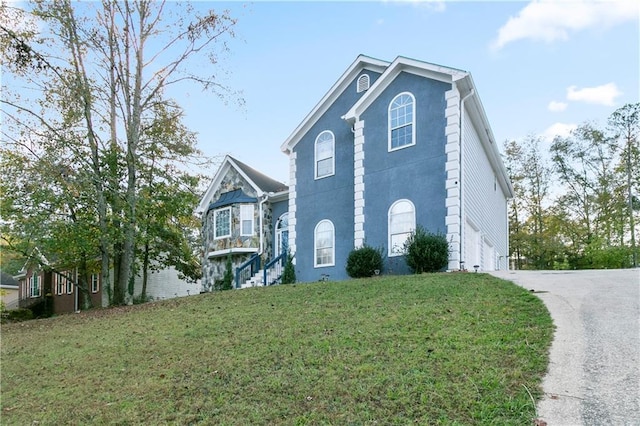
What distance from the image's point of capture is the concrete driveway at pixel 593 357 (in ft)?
13.1

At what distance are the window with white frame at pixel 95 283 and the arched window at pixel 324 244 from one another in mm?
17691

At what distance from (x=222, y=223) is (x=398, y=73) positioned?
34.3ft

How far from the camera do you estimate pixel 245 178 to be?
2030cm

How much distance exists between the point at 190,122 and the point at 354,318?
14.2 m

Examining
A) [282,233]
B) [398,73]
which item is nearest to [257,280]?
[282,233]

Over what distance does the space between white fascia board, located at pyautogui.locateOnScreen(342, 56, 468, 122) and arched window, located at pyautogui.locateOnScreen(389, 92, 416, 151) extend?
2.15 feet

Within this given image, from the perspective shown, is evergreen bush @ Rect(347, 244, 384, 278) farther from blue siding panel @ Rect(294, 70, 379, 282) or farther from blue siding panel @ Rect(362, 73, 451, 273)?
blue siding panel @ Rect(294, 70, 379, 282)

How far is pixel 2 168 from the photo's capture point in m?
Result: 15.9

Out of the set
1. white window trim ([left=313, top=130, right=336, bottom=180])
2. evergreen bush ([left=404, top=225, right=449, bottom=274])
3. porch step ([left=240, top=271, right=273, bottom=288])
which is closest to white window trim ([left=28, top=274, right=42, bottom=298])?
porch step ([left=240, top=271, right=273, bottom=288])

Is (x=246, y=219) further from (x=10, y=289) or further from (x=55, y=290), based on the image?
(x=10, y=289)

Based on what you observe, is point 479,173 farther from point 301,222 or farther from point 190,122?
point 190,122

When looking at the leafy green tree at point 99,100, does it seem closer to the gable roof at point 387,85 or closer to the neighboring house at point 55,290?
the gable roof at point 387,85

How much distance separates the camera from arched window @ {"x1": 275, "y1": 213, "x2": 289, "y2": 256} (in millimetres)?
19172

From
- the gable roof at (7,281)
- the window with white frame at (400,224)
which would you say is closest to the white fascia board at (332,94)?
the window with white frame at (400,224)
